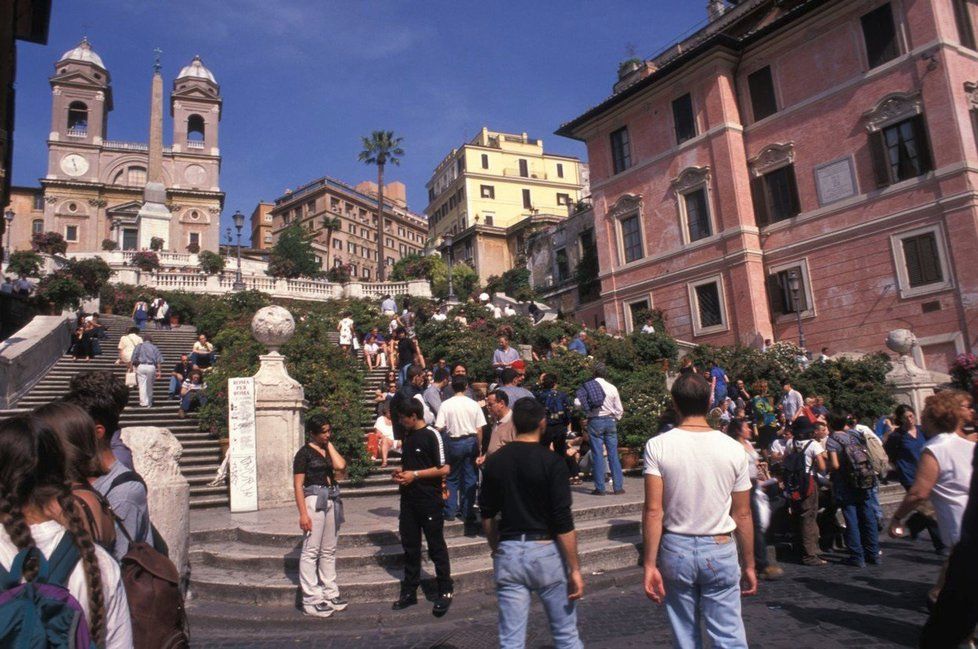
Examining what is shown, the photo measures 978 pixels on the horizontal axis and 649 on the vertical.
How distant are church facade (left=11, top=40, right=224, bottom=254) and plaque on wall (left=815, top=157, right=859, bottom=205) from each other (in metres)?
55.8

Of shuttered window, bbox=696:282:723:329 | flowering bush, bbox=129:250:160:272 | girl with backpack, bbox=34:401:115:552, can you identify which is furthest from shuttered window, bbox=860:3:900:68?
flowering bush, bbox=129:250:160:272

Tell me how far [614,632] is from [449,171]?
69879mm

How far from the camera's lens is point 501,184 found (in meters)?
67.4

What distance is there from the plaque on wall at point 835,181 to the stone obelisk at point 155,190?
44.5 meters

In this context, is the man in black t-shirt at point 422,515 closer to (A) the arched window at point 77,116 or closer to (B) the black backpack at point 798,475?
(B) the black backpack at point 798,475

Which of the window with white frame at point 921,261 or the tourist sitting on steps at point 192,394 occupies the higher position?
the window with white frame at point 921,261

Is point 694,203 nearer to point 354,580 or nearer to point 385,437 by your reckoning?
point 385,437

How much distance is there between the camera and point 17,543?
192cm

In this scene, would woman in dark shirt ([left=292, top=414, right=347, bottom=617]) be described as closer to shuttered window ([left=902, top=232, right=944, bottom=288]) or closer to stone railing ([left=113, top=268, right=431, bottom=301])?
shuttered window ([left=902, top=232, right=944, bottom=288])

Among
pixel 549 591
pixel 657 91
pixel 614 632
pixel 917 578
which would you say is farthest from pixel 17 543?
pixel 657 91

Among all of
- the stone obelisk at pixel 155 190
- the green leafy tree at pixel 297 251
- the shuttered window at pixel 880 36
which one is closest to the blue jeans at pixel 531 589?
the shuttered window at pixel 880 36

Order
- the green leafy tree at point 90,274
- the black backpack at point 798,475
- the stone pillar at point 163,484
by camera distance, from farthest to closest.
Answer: the green leafy tree at point 90,274
the black backpack at point 798,475
the stone pillar at point 163,484

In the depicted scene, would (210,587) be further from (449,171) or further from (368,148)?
(449,171)

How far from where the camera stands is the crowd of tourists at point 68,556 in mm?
1822
